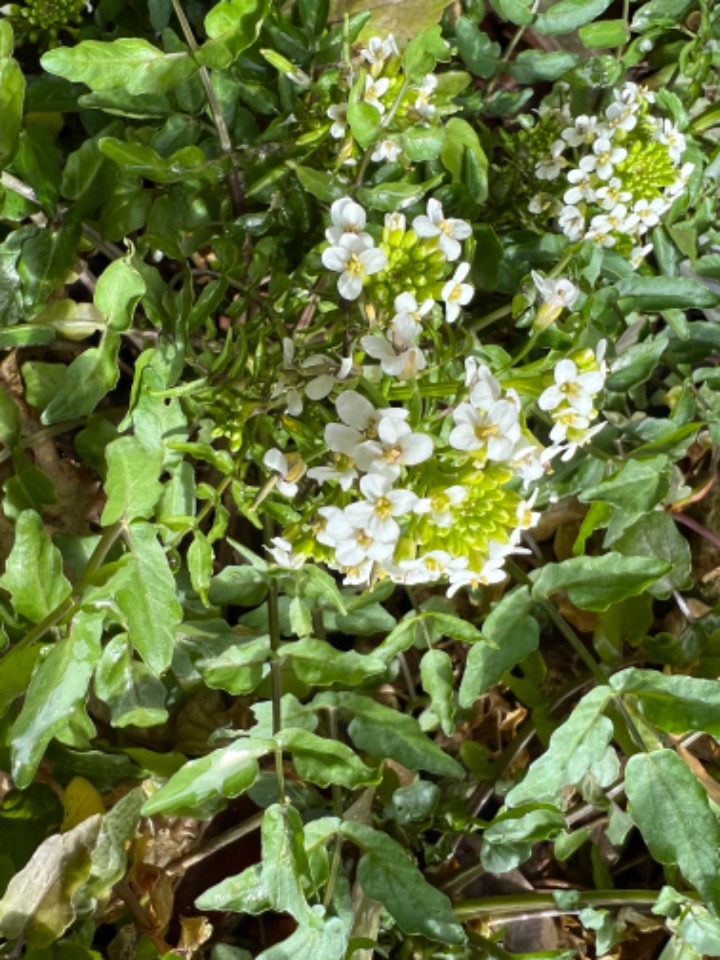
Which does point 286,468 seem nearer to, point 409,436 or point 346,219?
point 409,436

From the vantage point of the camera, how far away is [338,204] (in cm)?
177

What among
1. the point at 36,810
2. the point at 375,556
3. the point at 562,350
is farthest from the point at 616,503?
the point at 36,810

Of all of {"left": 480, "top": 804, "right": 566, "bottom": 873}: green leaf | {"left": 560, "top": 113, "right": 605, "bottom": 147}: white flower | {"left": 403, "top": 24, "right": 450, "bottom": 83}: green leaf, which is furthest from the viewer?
{"left": 560, "top": 113, "right": 605, "bottom": 147}: white flower

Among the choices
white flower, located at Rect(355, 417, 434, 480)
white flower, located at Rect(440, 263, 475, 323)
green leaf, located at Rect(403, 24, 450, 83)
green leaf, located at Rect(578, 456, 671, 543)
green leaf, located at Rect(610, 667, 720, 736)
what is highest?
green leaf, located at Rect(403, 24, 450, 83)

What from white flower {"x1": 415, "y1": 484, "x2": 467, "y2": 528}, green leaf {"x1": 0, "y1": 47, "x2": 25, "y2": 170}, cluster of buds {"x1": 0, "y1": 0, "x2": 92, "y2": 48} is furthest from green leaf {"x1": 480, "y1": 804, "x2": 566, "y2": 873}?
cluster of buds {"x1": 0, "y1": 0, "x2": 92, "y2": 48}

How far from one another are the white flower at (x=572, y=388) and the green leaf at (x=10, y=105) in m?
1.16

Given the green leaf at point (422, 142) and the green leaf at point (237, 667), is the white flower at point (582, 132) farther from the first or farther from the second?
the green leaf at point (237, 667)

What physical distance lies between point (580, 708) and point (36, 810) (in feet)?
4.21

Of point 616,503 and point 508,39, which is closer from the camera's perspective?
point 616,503

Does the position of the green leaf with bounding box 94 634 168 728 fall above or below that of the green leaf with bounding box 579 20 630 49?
below

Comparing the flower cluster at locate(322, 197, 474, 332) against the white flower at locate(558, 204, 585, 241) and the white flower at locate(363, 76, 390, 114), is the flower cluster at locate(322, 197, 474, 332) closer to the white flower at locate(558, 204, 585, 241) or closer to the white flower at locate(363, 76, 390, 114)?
the white flower at locate(363, 76, 390, 114)

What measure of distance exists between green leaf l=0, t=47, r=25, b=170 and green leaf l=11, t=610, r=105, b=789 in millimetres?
937

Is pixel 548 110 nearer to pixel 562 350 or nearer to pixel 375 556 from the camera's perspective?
pixel 562 350

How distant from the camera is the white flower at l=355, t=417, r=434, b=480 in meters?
1.53
